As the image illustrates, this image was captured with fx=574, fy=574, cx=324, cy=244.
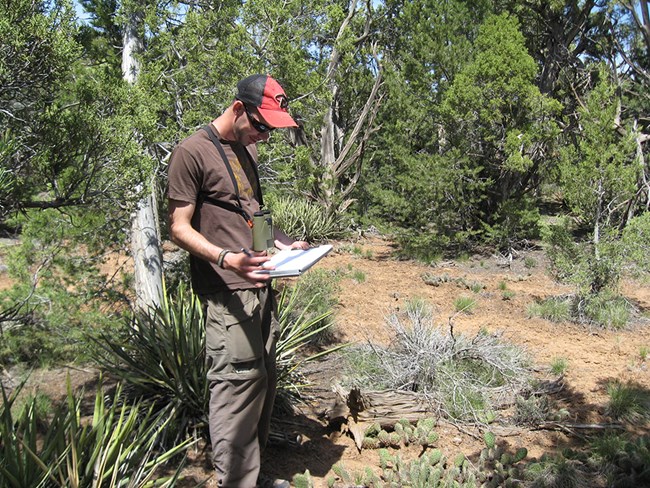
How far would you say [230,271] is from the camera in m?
2.57

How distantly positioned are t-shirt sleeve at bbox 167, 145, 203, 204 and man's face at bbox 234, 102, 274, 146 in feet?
0.96

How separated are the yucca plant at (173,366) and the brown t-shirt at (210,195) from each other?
3.40 ft

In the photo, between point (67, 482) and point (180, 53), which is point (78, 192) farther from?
point (180, 53)

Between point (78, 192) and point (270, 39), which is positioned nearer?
point (78, 192)

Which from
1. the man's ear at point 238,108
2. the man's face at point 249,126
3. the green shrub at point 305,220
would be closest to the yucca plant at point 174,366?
the man's face at point 249,126

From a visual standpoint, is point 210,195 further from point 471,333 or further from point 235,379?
point 471,333

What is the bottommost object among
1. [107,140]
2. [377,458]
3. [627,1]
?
[377,458]

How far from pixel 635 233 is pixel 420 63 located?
5817mm

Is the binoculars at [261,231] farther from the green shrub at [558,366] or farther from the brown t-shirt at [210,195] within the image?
the green shrub at [558,366]

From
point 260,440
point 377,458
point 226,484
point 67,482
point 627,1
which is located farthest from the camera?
point 627,1

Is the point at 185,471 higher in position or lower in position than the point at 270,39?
lower

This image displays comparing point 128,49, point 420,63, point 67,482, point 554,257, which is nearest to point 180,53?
point 128,49

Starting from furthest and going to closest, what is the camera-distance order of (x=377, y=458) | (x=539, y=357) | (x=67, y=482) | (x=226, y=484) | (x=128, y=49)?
(x=128, y=49) < (x=539, y=357) < (x=377, y=458) < (x=226, y=484) < (x=67, y=482)

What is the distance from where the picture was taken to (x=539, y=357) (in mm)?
5512
